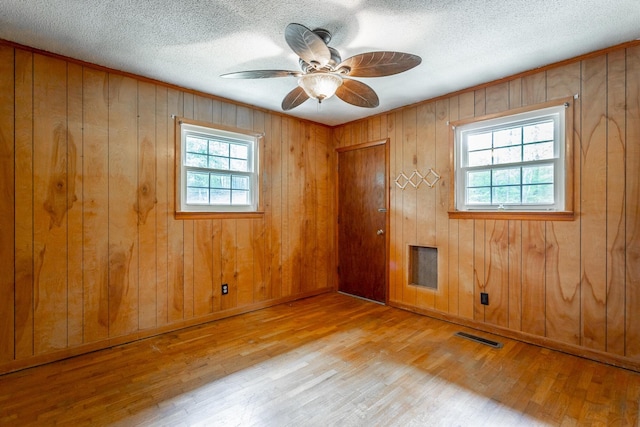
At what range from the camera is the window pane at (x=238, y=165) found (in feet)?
11.7

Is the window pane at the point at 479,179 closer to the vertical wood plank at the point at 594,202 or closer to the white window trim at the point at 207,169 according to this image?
the vertical wood plank at the point at 594,202

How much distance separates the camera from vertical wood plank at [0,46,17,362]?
2.29 m

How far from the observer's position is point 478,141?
3.17m

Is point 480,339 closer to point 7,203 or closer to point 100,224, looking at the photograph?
point 100,224

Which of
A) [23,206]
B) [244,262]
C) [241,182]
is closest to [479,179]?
[241,182]

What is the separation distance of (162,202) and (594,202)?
150 inches

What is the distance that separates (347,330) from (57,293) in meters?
2.54

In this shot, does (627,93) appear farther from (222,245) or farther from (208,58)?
(222,245)

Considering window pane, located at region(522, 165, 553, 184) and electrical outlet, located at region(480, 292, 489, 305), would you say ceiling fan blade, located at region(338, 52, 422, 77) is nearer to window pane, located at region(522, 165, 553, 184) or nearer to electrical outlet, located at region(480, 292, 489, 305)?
window pane, located at region(522, 165, 553, 184)

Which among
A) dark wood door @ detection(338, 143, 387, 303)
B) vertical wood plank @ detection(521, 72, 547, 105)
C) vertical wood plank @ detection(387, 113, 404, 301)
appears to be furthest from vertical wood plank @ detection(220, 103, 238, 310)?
vertical wood plank @ detection(521, 72, 547, 105)

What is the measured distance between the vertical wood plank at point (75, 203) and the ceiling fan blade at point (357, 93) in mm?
2199

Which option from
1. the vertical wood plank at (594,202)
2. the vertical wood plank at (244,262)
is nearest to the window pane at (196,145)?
the vertical wood plank at (244,262)

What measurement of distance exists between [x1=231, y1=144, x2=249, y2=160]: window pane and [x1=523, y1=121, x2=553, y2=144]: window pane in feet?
9.58

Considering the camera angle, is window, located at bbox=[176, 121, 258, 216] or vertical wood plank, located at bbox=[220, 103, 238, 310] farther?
vertical wood plank, located at bbox=[220, 103, 238, 310]
